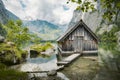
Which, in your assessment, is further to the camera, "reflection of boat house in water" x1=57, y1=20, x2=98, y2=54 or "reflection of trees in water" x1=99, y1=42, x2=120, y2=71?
"reflection of boat house in water" x1=57, y1=20, x2=98, y2=54

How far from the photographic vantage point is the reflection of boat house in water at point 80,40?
30.5 m

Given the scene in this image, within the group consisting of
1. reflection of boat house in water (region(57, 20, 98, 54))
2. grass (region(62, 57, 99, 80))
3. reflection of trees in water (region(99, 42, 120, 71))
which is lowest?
grass (region(62, 57, 99, 80))

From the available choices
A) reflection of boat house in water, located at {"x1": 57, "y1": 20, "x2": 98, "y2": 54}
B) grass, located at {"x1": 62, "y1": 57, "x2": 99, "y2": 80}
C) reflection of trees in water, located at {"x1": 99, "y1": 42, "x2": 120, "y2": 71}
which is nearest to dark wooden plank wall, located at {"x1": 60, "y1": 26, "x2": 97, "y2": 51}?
reflection of boat house in water, located at {"x1": 57, "y1": 20, "x2": 98, "y2": 54}

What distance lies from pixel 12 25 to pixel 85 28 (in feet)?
38.7

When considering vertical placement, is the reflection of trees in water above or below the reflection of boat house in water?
below

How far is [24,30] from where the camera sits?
2995 centimetres

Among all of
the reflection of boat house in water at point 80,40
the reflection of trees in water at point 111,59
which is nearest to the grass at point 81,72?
the reflection of trees in water at point 111,59

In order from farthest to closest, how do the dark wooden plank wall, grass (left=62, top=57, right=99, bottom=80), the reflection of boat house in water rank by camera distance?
the dark wooden plank wall → the reflection of boat house in water → grass (left=62, top=57, right=99, bottom=80)

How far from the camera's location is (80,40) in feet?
101

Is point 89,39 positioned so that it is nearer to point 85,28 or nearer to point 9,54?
point 85,28

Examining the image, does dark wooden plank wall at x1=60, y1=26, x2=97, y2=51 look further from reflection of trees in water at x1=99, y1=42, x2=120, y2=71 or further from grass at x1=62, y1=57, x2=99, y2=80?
Answer: grass at x1=62, y1=57, x2=99, y2=80

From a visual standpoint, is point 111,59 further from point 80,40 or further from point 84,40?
point 80,40

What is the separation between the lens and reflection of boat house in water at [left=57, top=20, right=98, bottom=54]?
100 feet

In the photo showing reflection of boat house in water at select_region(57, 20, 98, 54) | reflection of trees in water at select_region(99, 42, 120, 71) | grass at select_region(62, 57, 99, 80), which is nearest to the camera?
grass at select_region(62, 57, 99, 80)
